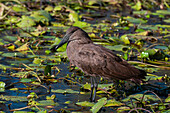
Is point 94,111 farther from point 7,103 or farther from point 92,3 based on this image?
point 92,3

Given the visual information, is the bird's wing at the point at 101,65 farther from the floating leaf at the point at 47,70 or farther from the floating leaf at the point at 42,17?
the floating leaf at the point at 42,17

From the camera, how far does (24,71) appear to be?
6.38 m

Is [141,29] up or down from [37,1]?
down

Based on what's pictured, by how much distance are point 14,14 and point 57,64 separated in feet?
12.4

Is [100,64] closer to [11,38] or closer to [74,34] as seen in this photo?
[74,34]

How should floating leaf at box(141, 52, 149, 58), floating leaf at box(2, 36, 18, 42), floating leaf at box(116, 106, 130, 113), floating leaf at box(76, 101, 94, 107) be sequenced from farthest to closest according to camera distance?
floating leaf at box(2, 36, 18, 42)
floating leaf at box(141, 52, 149, 58)
floating leaf at box(76, 101, 94, 107)
floating leaf at box(116, 106, 130, 113)

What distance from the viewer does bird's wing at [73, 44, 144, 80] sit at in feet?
17.5

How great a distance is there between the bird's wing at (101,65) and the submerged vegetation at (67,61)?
367 millimetres

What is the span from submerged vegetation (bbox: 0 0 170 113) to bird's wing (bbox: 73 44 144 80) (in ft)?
1.20

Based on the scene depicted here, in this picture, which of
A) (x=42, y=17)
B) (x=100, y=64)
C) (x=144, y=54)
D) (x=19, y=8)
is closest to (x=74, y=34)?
(x=100, y=64)

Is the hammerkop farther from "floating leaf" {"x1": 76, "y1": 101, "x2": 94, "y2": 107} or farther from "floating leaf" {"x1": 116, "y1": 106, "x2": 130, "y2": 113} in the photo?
"floating leaf" {"x1": 116, "y1": 106, "x2": 130, "y2": 113}

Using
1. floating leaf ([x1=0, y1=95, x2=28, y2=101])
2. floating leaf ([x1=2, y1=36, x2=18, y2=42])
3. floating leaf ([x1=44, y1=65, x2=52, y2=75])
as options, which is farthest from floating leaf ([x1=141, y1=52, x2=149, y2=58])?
floating leaf ([x1=2, y1=36, x2=18, y2=42])

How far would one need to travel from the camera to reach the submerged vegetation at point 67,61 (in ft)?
16.8

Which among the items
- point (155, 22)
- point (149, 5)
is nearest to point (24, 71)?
point (155, 22)
